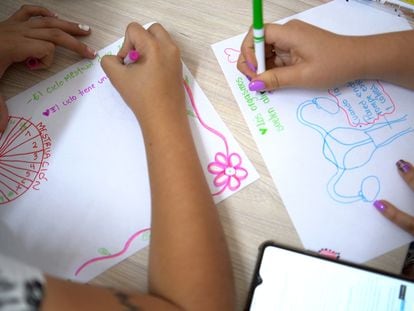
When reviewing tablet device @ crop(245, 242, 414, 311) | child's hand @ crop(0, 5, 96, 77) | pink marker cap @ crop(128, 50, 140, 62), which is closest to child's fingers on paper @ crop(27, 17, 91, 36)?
child's hand @ crop(0, 5, 96, 77)

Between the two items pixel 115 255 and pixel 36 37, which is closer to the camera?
pixel 115 255

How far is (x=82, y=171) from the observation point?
541 millimetres

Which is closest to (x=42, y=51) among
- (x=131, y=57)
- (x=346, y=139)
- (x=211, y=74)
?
(x=131, y=57)

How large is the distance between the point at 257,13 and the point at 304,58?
0.11 meters

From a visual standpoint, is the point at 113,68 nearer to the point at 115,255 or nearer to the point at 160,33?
the point at 160,33

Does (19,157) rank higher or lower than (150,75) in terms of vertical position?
lower

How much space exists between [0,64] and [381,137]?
0.57 m

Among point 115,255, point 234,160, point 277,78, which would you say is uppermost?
point 277,78

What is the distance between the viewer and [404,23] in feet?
1.99

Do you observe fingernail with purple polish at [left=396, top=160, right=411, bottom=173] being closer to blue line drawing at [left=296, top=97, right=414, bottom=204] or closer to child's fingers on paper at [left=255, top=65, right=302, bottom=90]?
blue line drawing at [left=296, top=97, right=414, bottom=204]

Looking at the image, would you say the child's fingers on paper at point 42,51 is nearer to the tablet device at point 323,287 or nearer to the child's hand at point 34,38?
the child's hand at point 34,38

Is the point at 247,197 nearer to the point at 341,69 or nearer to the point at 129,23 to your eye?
the point at 341,69

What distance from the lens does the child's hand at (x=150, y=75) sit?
0.54m

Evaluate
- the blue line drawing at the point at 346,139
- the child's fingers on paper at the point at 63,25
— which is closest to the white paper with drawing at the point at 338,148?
the blue line drawing at the point at 346,139
